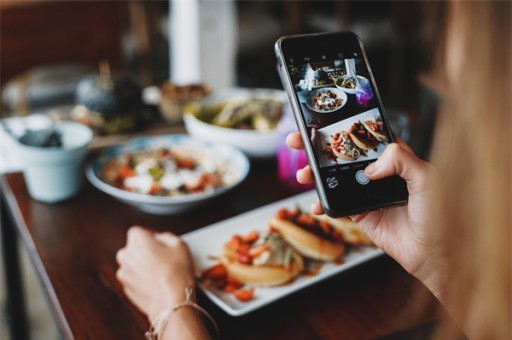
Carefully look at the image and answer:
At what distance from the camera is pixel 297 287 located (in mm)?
870

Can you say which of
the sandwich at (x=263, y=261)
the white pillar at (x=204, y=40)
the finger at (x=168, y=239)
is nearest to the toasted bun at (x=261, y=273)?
the sandwich at (x=263, y=261)

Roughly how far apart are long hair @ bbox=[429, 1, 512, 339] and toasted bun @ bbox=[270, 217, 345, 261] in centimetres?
44

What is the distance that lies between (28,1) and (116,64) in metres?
0.59

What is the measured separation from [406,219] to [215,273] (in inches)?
12.7

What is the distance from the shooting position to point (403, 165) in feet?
2.42

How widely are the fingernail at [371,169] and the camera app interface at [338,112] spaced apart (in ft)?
0.10

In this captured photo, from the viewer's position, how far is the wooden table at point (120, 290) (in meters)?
0.84

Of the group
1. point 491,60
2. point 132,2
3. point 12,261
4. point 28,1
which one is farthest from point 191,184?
point 132,2

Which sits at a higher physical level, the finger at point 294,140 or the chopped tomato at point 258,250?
the finger at point 294,140

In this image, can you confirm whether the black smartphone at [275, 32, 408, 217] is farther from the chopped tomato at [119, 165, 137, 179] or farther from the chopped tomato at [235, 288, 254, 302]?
the chopped tomato at [119, 165, 137, 179]

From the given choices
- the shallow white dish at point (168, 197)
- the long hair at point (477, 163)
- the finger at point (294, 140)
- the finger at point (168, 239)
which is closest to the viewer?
the long hair at point (477, 163)

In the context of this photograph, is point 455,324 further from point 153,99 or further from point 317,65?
point 153,99

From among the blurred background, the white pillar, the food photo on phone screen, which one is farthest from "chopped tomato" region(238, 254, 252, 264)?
the white pillar

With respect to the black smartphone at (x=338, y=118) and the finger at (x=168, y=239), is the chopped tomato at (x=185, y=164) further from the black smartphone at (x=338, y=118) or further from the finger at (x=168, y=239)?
the black smartphone at (x=338, y=118)
